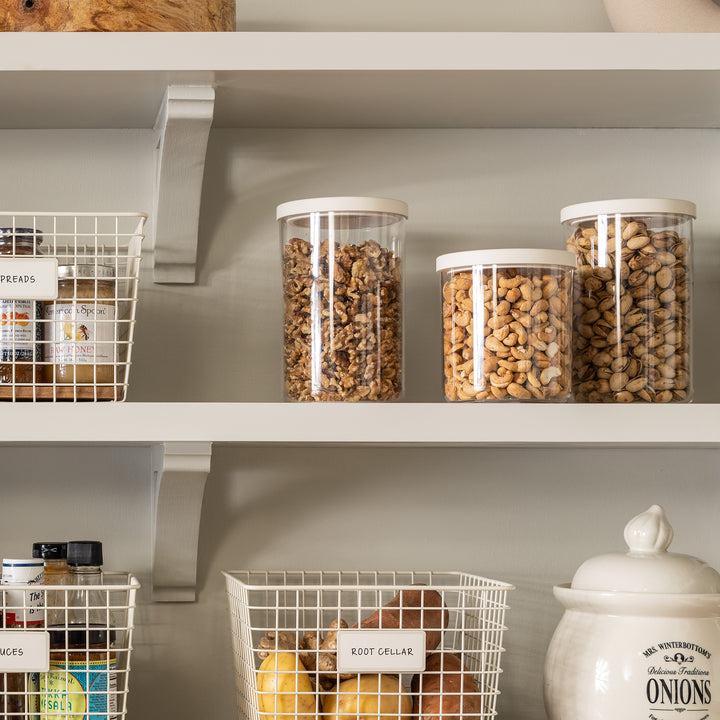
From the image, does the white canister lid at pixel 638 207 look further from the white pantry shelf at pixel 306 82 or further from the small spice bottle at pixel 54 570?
the small spice bottle at pixel 54 570

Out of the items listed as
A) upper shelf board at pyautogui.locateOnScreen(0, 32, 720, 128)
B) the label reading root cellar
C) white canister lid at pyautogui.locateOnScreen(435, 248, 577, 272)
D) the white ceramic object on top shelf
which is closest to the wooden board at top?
upper shelf board at pyautogui.locateOnScreen(0, 32, 720, 128)

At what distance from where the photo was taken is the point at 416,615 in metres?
1.00

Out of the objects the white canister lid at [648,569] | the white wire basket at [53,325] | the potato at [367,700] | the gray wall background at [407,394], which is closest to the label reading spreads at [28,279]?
the white wire basket at [53,325]

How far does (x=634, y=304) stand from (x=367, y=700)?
1.52 ft

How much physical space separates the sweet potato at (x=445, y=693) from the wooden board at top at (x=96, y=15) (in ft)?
2.25

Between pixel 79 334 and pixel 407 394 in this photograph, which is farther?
pixel 407 394

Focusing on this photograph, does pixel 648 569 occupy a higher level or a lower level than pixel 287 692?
higher

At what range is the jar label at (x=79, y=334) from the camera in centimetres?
96

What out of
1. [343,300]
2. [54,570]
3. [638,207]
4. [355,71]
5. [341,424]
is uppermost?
[355,71]

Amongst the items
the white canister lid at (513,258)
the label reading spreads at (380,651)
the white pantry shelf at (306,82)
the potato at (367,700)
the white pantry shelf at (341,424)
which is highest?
the white pantry shelf at (306,82)

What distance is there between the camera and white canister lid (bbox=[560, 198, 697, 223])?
3.31 feet

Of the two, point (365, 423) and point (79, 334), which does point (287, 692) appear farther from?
point (79, 334)

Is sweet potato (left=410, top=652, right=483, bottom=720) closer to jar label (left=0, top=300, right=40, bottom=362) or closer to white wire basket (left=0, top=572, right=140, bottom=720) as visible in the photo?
white wire basket (left=0, top=572, right=140, bottom=720)

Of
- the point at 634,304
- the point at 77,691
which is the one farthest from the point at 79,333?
the point at 634,304
